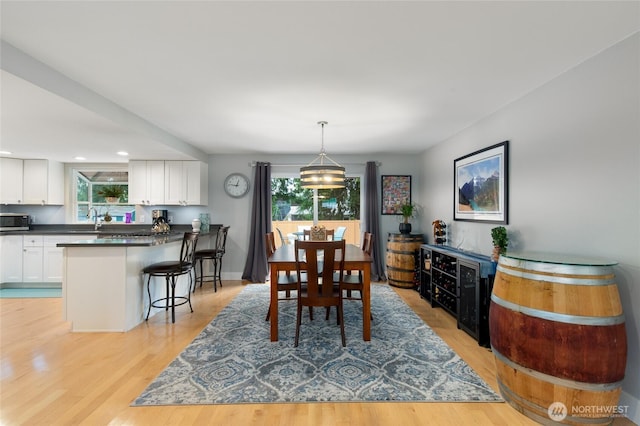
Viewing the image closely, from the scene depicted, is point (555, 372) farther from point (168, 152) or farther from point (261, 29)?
point (168, 152)

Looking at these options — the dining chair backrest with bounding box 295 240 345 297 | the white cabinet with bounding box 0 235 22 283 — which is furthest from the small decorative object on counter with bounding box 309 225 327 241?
the white cabinet with bounding box 0 235 22 283

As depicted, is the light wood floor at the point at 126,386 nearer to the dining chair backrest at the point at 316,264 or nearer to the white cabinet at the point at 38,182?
the dining chair backrest at the point at 316,264

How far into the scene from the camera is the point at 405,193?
5562 mm

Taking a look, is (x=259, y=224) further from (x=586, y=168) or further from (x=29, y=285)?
(x=586, y=168)

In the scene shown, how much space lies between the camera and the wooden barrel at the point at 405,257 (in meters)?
4.68

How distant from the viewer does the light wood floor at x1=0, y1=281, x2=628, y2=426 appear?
177cm

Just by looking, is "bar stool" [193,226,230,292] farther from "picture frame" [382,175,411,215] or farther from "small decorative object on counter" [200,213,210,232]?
"picture frame" [382,175,411,215]

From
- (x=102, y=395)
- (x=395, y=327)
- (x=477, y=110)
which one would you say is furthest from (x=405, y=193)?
(x=102, y=395)

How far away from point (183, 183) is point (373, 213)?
336 centimetres

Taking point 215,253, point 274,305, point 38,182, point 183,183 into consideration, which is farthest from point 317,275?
point 38,182

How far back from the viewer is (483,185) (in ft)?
11.2

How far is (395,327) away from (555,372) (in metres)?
1.62

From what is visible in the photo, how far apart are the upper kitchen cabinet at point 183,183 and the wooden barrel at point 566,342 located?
4.79m

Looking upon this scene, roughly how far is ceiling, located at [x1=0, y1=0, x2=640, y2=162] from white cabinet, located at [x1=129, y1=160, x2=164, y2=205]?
54.7 inches
